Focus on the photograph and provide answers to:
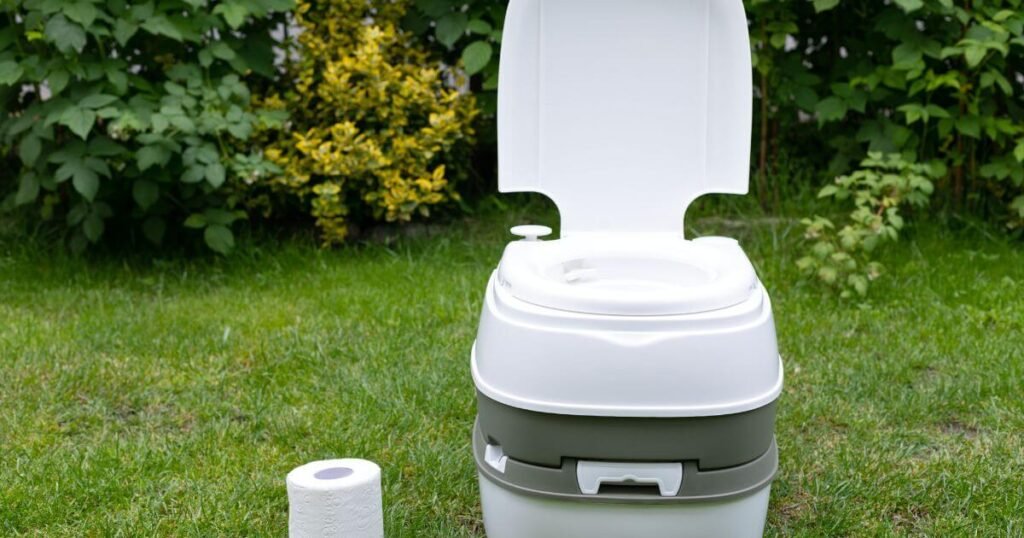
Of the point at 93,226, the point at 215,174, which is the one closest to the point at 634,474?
the point at 215,174

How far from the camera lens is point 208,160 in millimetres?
3098

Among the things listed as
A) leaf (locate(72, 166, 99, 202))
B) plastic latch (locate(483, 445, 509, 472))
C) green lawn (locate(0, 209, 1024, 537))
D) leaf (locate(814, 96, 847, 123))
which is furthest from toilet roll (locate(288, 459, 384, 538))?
leaf (locate(814, 96, 847, 123))

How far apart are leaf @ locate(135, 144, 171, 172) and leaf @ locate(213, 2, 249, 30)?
0.42 metres

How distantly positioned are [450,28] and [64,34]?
121 centimetres

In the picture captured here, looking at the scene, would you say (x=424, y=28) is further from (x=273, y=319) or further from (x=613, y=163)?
(x=613, y=163)

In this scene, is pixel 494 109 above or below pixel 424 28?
below

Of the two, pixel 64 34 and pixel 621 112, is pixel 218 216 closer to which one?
pixel 64 34

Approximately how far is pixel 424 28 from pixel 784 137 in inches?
54.8

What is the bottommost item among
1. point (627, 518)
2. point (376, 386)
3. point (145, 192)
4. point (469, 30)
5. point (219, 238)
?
point (376, 386)

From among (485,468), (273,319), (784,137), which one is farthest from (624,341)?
(784,137)

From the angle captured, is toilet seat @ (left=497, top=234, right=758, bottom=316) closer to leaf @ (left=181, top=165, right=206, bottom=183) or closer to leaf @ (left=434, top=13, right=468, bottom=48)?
leaf @ (left=181, top=165, right=206, bottom=183)

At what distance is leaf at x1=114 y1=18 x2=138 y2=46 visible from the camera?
9.87 ft

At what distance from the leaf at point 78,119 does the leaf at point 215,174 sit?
0.34 meters

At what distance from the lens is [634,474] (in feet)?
5.15
